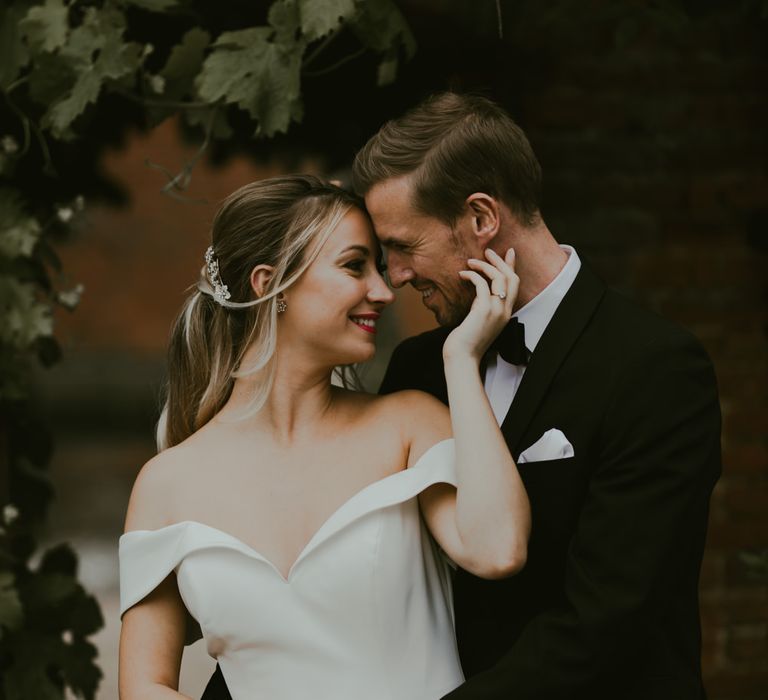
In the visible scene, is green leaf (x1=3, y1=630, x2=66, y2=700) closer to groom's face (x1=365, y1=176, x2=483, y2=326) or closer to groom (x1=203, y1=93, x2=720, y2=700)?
groom (x1=203, y1=93, x2=720, y2=700)

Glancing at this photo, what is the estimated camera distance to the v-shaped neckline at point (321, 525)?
2330mm

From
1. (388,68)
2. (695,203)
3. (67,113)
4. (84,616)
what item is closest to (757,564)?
(695,203)

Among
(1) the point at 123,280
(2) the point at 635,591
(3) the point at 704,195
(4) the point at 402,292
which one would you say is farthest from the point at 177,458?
(1) the point at 123,280

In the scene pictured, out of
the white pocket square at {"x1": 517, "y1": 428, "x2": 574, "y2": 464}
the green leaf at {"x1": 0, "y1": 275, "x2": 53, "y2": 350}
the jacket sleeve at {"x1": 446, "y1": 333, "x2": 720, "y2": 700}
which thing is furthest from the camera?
the green leaf at {"x1": 0, "y1": 275, "x2": 53, "y2": 350}

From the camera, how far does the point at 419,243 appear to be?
2475 mm

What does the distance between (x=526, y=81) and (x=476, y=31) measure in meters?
0.25

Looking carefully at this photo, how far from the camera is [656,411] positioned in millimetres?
2227

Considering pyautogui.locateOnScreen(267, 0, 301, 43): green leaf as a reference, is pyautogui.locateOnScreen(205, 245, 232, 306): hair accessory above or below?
below

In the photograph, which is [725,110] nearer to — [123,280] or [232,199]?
[232,199]

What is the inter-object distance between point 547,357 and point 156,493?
0.84 metres

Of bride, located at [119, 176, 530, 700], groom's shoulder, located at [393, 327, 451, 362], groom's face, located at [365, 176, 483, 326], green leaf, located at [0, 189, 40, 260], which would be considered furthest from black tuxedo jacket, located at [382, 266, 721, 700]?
green leaf, located at [0, 189, 40, 260]

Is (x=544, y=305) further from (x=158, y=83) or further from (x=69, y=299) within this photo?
(x=69, y=299)

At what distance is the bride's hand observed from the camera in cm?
232

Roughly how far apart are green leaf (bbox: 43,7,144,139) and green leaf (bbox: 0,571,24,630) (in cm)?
114
